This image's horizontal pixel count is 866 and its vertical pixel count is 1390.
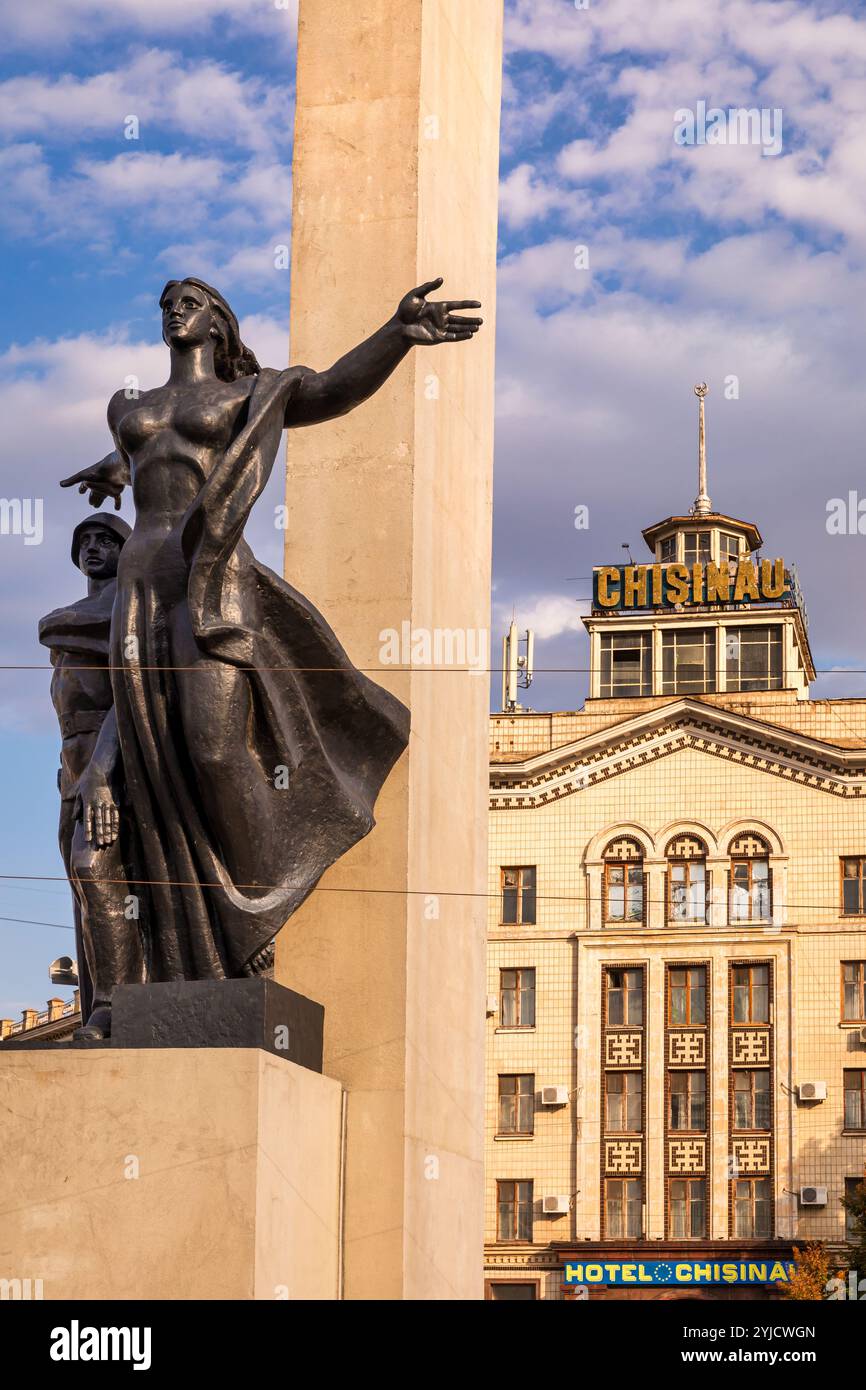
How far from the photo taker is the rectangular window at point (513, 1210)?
56969 millimetres

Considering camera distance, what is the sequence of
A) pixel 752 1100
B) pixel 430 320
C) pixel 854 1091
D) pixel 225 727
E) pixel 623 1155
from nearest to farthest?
pixel 225 727 → pixel 430 320 → pixel 854 1091 → pixel 752 1100 → pixel 623 1155

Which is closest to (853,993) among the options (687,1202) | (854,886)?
(854,886)

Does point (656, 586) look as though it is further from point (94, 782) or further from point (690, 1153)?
point (94, 782)

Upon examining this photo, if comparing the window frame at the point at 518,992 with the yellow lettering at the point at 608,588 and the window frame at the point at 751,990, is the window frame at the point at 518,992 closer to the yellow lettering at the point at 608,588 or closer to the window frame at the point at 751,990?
the window frame at the point at 751,990

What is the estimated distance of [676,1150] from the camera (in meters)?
56.3

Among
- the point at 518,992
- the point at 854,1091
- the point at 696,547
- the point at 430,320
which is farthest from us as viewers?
the point at 696,547

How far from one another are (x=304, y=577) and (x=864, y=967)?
49709mm

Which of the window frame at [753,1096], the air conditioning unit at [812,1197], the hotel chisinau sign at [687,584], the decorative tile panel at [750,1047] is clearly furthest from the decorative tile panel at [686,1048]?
the hotel chisinau sign at [687,584]

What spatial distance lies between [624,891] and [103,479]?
49.8 metres

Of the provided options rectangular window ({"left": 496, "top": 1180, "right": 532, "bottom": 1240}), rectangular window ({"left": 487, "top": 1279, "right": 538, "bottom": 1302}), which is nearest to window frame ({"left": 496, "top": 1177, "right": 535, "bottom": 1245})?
rectangular window ({"left": 496, "top": 1180, "right": 532, "bottom": 1240})

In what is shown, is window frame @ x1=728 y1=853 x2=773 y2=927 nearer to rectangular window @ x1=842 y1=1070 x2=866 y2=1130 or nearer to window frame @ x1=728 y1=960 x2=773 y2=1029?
window frame @ x1=728 y1=960 x2=773 y2=1029

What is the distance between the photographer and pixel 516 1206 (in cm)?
5741

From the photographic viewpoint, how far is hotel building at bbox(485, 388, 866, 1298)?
5597 cm

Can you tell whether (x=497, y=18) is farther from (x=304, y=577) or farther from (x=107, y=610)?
(x=107, y=610)
